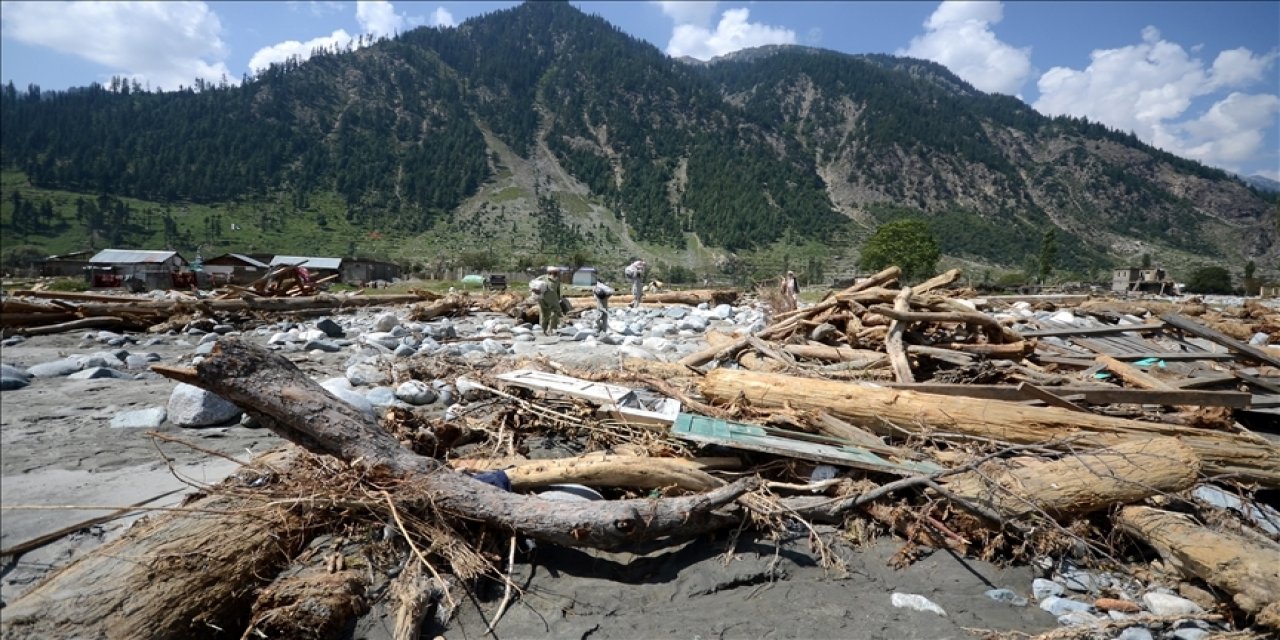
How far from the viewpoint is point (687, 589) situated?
9.80 feet

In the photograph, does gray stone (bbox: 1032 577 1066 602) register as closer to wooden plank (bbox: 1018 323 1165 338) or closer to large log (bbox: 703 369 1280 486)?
large log (bbox: 703 369 1280 486)

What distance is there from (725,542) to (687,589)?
0.48 meters

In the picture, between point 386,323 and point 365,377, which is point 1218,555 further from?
point 386,323

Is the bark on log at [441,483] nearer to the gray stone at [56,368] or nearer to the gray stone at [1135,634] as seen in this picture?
the gray stone at [1135,634]

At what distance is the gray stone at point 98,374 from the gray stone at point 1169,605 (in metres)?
8.76

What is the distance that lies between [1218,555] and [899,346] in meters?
3.64

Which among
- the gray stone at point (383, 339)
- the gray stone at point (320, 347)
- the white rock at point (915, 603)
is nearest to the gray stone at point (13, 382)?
the gray stone at point (320, 347)

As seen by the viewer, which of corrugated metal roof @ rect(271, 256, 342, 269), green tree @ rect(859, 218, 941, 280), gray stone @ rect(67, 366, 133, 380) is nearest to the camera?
gray stone @ rect(67, 366, 133, 380)

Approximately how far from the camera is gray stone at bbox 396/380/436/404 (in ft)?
17.6

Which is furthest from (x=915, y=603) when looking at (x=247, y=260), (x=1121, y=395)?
(x=247, y=260)

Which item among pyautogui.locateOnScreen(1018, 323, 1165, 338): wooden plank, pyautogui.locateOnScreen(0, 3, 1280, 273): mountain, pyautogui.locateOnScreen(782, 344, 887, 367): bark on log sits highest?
pyautogui.locateOnScreen(0, 3, 1280, 273): mountain

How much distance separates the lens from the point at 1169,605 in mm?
2877

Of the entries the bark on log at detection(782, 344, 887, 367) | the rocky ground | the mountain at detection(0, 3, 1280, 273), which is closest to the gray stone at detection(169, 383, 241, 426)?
the rocky ground

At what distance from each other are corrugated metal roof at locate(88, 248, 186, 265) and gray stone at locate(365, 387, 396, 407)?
9718 mm
